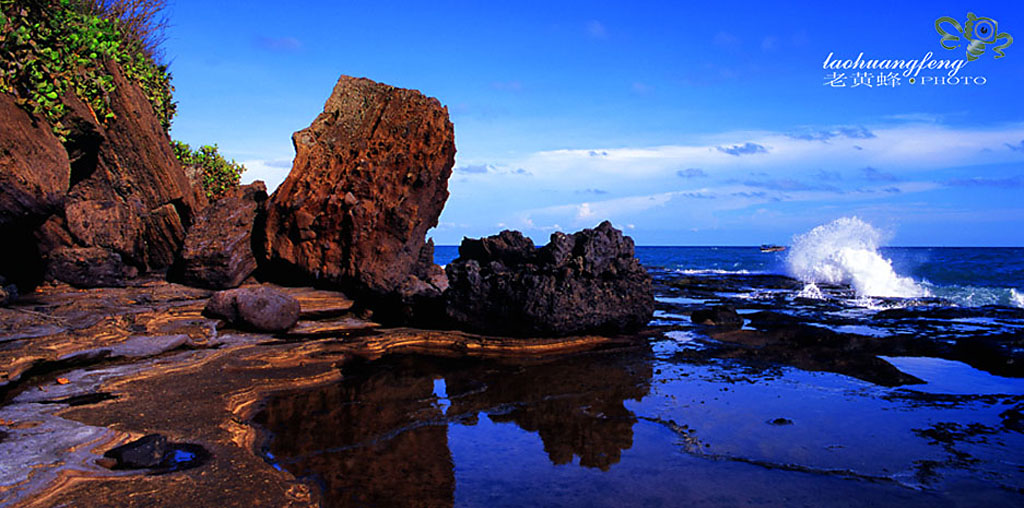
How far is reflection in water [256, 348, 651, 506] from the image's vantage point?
5168mm

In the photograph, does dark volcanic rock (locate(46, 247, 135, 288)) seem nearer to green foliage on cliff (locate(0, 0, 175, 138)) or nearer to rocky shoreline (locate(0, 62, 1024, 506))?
rocky shoreline (locate(0, 62, 1024, 506))

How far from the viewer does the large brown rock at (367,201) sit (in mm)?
12633

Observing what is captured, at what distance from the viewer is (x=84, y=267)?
1149 cm

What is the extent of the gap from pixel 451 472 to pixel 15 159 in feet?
28.3

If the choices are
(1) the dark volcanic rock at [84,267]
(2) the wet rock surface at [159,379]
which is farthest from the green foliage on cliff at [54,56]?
(2) the wet rock surface at [159,379]

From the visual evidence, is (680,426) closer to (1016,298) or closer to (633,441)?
(633,441)

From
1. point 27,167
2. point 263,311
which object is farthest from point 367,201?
point 27,167

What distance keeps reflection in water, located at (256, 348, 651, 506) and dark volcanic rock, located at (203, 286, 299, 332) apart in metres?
2.26

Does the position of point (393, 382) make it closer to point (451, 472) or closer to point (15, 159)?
point (451, 472)

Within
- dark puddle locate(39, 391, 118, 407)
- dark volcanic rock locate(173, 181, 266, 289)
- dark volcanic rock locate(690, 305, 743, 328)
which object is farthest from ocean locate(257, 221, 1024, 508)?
dark volcanic rock locate(173, 181, 266, 289)

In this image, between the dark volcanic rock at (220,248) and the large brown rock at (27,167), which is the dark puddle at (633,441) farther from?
the large brown rock at (27,167)

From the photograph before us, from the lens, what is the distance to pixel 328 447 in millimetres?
5812

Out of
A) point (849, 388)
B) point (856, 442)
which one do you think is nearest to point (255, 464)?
point (856, 442)

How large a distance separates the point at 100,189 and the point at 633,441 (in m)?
12.3
